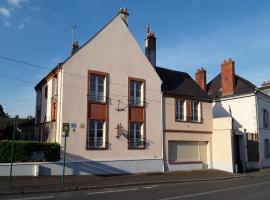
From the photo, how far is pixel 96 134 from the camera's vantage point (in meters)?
22.0

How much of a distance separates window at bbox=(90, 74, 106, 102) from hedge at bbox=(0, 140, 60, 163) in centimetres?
404

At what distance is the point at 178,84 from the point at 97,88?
27.8 ft

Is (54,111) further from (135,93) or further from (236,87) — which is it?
(236,87)

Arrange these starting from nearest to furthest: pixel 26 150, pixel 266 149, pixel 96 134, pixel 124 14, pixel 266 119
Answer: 1. pixel 26 150
2. pixel 96 134
3. pixel 124 14
4. pixel 266 149
5. pixel 266 119

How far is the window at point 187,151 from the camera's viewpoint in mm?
26141

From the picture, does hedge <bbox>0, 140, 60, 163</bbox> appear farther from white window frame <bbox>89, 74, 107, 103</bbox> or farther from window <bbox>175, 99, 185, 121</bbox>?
window <bbox>175, 99, 185, 121</bbox>

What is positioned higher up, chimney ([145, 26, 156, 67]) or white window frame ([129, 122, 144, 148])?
chimney ([145, 26, 156, 67])

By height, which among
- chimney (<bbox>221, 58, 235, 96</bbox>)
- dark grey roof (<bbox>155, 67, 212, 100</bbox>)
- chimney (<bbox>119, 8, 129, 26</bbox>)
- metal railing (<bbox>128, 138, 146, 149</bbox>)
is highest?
chimney (<bbox>119, 8, 129, 26</bbox>)

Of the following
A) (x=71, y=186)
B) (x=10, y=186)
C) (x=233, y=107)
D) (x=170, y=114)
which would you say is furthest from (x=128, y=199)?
(x=233, y=107)

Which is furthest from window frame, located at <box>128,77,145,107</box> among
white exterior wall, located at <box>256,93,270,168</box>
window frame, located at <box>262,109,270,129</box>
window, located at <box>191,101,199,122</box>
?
window frame, located at <box>262,109,270,129</box>

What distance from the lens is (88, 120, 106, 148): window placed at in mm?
21680

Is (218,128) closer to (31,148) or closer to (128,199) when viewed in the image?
(31,148)

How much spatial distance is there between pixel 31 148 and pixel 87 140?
11.7ft

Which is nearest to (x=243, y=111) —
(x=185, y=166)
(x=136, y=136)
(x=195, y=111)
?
(x=195, y=111)
